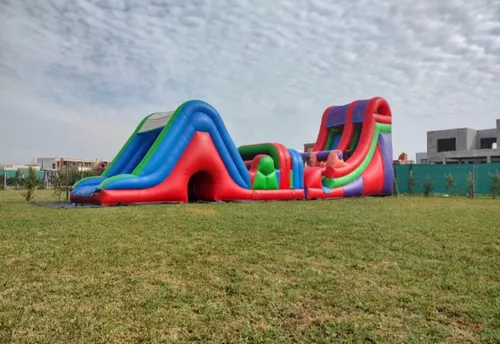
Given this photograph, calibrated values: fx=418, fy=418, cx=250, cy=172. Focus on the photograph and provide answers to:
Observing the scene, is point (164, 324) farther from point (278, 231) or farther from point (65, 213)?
point (65, 213)

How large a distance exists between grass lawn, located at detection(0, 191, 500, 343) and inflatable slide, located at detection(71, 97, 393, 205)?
3.94 meters

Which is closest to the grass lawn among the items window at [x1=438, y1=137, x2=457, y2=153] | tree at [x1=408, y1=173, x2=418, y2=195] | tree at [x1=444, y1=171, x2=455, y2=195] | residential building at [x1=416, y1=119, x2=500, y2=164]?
tree at [x1=444, y1=171, x2=455, y2=195]

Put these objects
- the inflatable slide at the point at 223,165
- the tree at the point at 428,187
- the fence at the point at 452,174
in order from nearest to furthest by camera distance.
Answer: the inflatable slide at the point at 223,165
the tree at the point at 428,187
the fence at the point at 452,174

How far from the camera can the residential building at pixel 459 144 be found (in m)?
37.0

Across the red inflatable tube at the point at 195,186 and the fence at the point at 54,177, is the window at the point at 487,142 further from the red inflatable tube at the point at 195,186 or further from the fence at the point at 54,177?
the fence at the point at 54,177

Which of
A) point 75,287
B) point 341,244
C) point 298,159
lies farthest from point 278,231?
point 298,159

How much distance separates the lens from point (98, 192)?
9805 millimetres

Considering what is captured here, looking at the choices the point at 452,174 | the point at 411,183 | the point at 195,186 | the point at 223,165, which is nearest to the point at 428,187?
the point at 411,183

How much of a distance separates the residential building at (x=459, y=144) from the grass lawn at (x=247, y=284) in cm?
3434

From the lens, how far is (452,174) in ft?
61.3

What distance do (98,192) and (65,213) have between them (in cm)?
154

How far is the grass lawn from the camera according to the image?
103 inches

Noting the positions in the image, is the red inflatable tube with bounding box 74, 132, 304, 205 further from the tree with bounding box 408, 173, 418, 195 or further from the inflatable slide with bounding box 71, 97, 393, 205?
the tree with bounding box 408, 173, 418, 195

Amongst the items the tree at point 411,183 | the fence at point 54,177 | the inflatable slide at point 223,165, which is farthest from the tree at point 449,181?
the fence at point 54,177
